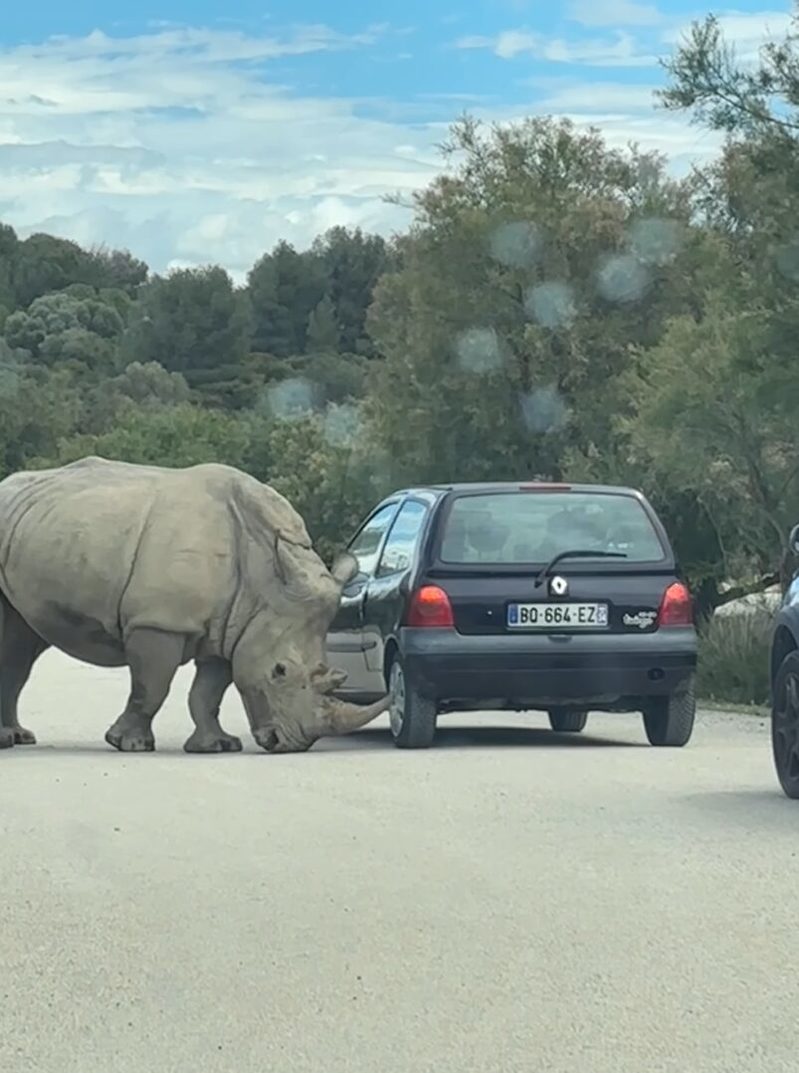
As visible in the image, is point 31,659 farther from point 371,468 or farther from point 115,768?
Result: point 371,468

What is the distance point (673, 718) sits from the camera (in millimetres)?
13594

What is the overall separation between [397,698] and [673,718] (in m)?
1.74

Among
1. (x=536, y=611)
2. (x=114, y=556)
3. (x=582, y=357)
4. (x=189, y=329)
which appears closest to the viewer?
(x=536, y=611)

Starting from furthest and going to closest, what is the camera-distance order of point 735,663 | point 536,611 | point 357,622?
point 735,663 → point 357,622 → point 536,611

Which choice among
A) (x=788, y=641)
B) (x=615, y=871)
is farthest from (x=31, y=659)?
(x=615, y=871)

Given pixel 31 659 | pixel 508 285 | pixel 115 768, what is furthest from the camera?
pixel 508 285

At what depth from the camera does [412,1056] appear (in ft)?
18.9

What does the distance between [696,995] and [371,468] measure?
3838cm

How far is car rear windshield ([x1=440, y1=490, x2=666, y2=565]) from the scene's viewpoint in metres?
13.3

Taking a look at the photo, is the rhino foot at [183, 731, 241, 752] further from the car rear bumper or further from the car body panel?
the car rear bumper

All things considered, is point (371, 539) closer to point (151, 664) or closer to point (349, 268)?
point (151, 664)

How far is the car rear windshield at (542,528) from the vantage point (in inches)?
524

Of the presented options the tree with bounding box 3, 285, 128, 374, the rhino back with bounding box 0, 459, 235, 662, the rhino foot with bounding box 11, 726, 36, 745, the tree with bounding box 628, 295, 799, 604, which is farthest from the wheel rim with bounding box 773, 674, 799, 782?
the tree with bounding box 3, 285, 128, 374

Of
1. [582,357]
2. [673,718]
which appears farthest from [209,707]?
[582,357]
